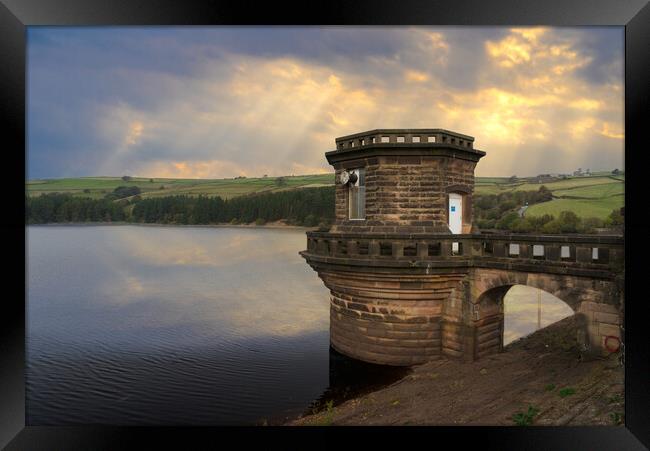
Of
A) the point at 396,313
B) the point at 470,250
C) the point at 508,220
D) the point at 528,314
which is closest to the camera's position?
the point at 470,250

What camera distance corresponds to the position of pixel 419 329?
40.4 ft

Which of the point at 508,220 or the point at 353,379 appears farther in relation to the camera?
the point at 508,220

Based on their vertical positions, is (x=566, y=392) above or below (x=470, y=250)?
below

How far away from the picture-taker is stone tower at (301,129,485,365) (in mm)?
11570

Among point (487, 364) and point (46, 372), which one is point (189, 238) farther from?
point (487, 364)

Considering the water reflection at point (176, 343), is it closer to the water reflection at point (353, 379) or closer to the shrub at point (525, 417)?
the water reflection at point (353, 379)

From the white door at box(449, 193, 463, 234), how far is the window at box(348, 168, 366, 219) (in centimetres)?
306

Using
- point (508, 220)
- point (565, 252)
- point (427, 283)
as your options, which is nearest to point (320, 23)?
point (427, 283)

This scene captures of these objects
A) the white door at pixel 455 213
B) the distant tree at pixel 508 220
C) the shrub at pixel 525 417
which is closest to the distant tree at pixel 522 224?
the distant tree at pixel 508 220

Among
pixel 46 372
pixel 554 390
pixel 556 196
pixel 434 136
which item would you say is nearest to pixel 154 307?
pixel 46 372

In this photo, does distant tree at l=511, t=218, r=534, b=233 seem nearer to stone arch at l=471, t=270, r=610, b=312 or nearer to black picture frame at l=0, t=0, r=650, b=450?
stone arch at l=471, t=270, r=610, b=312

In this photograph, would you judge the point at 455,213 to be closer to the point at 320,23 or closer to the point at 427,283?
the point at 427,283

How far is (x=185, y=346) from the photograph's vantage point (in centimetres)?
2156

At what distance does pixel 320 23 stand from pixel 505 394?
10000mm
